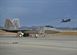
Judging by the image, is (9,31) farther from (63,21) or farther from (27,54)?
(27,54)

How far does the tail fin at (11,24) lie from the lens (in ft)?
105

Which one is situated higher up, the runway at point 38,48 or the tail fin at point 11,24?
the tail fin at point 11,24

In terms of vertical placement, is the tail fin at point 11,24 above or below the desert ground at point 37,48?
above

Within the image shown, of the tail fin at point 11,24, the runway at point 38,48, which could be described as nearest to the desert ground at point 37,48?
the runway at point 38,48

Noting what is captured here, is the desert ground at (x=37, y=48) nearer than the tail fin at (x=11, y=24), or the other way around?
the desert ground at (x=37, y=48)

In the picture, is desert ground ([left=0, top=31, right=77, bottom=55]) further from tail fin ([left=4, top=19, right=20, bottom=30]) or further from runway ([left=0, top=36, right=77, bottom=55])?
tail fin ([left=4, top=19, right=20, bottom=30])

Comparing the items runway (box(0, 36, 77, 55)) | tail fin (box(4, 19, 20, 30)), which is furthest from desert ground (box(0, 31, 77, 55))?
tail fin (box(4, 19, 20, 30))

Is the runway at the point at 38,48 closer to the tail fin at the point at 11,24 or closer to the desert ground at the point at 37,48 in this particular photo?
the desert ground at the point at 37,48

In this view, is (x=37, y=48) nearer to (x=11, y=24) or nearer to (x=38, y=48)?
(x=38, y=48)

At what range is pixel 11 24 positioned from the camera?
33.6 m

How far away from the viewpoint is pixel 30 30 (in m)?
30.5

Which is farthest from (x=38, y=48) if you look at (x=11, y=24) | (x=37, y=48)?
(x=11, y=24)

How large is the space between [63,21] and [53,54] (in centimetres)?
1690

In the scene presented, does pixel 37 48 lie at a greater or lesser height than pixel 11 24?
lesser
